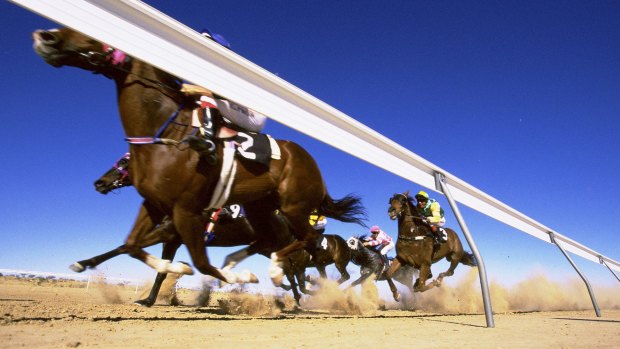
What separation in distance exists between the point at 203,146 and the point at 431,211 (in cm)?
921

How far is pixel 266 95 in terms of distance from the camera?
311 cm

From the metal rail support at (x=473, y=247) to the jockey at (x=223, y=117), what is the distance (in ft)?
6.93

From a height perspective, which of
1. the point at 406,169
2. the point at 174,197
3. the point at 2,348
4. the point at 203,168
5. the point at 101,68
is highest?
the point at 101,68

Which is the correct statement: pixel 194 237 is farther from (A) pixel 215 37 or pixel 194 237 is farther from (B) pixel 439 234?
(B) pixel 439 234

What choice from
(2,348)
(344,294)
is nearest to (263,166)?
(2,348)

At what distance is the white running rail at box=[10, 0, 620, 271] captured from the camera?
227 cm

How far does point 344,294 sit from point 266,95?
7.69 metres

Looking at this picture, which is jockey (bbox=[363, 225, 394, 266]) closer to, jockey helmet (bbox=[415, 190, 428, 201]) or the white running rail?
jockey helmet (bbox=[415, 190, 428, 201])

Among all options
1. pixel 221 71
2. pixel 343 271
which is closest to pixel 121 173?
pixel 221 71


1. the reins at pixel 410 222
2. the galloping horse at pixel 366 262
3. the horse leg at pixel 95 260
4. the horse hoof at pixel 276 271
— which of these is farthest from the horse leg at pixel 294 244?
the galloping horse at pixel 366 262

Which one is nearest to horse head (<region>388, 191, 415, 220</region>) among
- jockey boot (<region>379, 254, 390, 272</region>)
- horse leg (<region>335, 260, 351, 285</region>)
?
horse leg (<region>335, 260, 351, 285</region>)

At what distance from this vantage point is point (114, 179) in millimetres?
5902

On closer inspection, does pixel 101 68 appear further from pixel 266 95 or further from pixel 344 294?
pixel 344 294

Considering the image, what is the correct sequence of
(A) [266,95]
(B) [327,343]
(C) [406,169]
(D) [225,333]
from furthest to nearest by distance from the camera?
(C) [406,169]
(A) [266,95]
(D) [225,333]
(B) [327,343]
